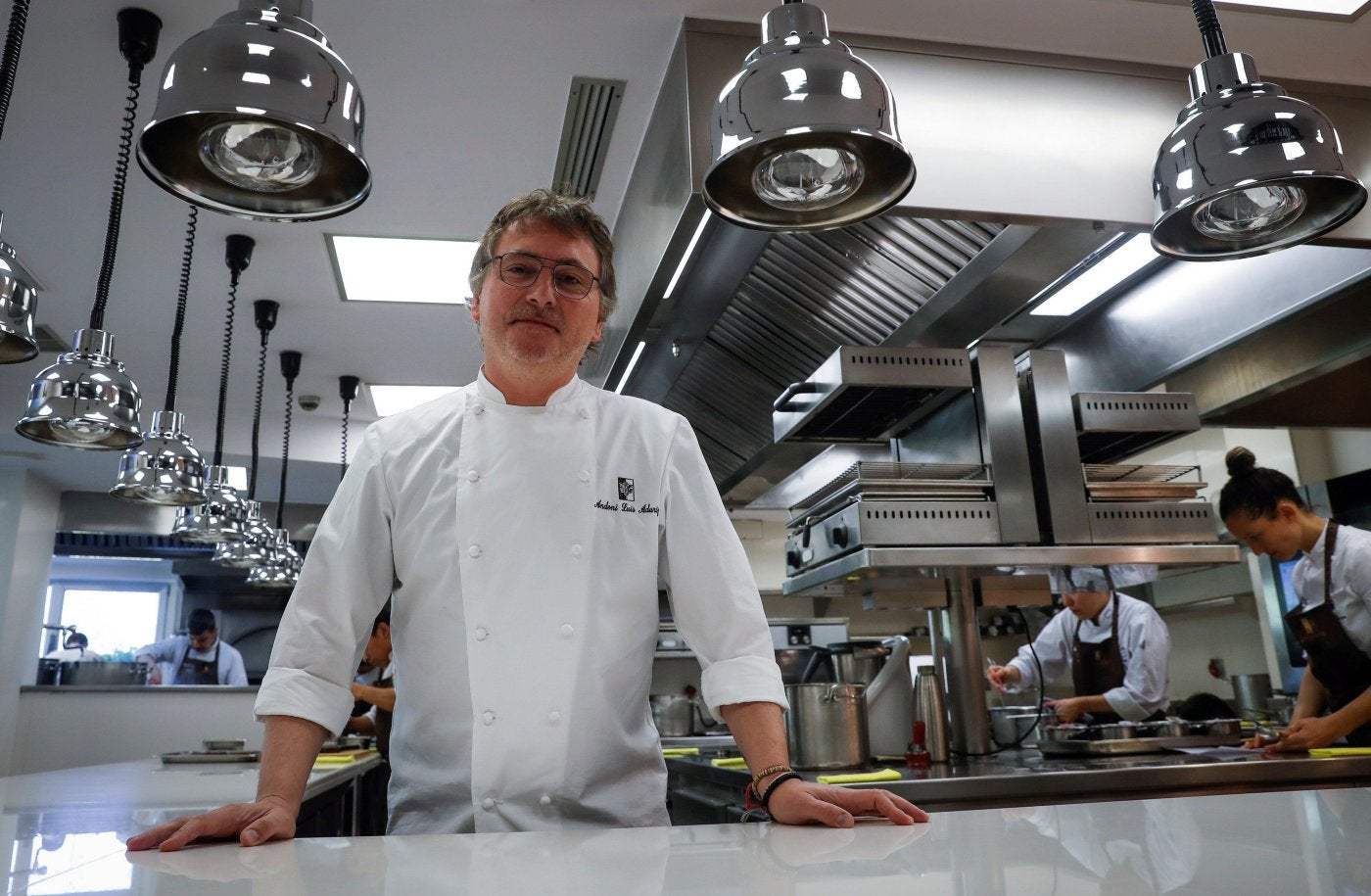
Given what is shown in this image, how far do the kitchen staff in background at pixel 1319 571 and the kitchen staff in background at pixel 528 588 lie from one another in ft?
6.60

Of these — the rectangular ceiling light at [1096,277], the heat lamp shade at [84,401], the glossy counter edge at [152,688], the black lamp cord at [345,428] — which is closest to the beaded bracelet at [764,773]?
the heat lamp shade at [84,401]

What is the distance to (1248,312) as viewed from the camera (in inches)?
105

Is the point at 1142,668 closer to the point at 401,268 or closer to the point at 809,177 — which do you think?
the point at 809,177

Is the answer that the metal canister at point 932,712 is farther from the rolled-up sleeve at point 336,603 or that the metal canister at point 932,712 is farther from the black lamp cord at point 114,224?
the black lamp cord at point 114,224

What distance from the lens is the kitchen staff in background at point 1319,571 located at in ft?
8.59

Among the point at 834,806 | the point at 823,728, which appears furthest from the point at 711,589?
the point at 823,728

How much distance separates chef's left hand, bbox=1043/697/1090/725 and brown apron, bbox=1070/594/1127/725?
377 millimetres

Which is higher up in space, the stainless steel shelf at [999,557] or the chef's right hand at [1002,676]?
the stainless steel shelf at [999,557]

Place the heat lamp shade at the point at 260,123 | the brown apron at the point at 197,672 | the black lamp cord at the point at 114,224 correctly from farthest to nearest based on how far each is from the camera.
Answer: the brown apron at the point at 197,672, the black lamp cord at the point at 114,224, the heat lamp shade at the point at 260,123

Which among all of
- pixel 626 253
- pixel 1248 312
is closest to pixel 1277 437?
pixel 1248 312

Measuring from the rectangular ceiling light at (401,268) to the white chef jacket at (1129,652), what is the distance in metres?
2.58

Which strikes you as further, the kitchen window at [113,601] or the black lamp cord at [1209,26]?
the kitchen window at [113,601]

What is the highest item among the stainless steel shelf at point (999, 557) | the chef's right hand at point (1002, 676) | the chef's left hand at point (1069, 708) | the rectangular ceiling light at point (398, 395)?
the rectangular ceiling light at point (398, 395)

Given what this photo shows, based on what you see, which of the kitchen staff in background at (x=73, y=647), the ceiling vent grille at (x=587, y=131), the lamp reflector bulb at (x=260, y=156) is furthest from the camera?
the kitchen staff in background at (x=73, y=647)
